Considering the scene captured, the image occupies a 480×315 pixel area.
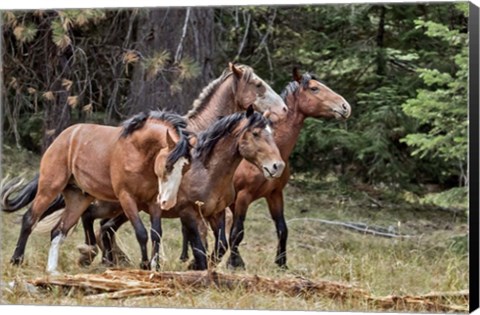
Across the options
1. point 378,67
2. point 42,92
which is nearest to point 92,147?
point 42,92

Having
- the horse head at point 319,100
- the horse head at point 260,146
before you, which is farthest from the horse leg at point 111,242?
the horse head at point 319,100

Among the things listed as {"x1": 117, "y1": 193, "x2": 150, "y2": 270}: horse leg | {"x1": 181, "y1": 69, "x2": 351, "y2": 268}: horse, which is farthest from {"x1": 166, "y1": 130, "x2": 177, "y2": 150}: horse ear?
{"x1": 181, "y1": 69, "x2": 351, "y2": 268}: horse

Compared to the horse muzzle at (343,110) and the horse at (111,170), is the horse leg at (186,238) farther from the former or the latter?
the horse muzzle at (343,110)

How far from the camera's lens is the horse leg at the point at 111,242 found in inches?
299

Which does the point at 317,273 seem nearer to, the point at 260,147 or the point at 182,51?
the point at 260,147

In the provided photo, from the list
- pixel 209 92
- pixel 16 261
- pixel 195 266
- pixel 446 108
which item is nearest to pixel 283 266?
pixel 195 266

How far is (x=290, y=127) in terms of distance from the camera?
759 centimetres

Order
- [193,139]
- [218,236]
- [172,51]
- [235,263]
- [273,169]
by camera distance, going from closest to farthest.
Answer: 1. [273,169]
2. [193,139]
3. [218,236]
4. [235,263]
5. [172,51]

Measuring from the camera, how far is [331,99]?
7488 millimetres

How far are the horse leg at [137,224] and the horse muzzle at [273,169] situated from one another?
0.80m

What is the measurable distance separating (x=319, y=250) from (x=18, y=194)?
1.89 metres

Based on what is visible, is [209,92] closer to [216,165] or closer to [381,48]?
[216,165]

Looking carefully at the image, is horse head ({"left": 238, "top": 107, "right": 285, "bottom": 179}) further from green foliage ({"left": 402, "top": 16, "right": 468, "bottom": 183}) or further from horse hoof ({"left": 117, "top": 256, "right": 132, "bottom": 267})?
horse hoof ({"left": 117, "top": 256, "right": 132, "bottom": 267})

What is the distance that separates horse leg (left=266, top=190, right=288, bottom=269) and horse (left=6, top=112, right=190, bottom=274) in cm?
77
